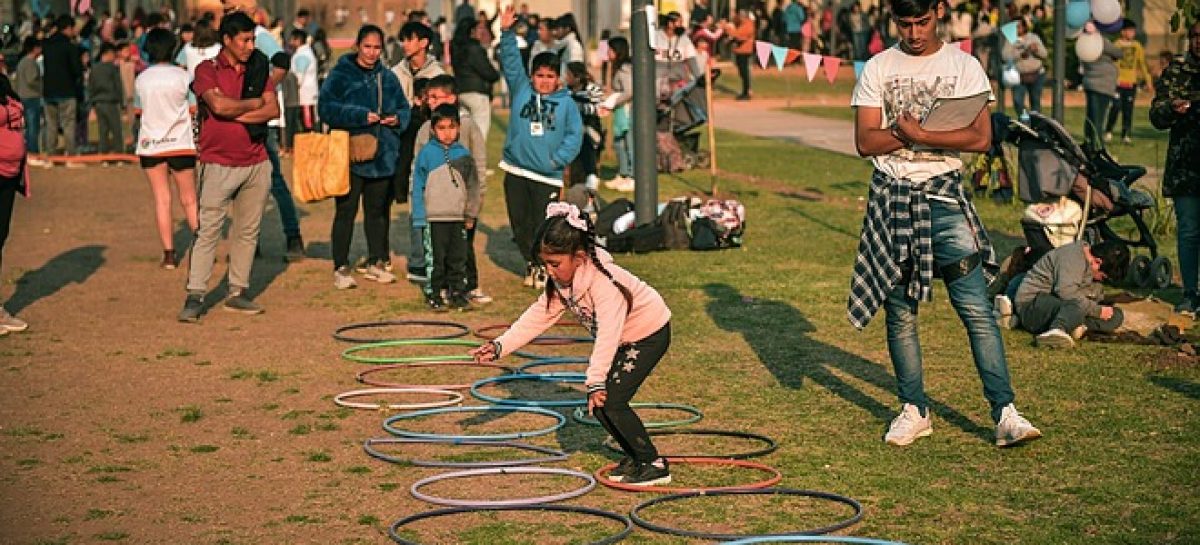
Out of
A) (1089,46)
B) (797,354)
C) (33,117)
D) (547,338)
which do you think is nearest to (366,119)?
(547,338)

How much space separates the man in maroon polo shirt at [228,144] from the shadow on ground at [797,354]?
327 cm

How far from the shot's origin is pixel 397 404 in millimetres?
10164

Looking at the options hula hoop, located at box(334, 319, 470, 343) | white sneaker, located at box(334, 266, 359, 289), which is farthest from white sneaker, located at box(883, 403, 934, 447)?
white sneaker, located at box(334, 266, 359, 289)

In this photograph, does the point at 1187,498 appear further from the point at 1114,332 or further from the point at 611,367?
the point at 1114,332

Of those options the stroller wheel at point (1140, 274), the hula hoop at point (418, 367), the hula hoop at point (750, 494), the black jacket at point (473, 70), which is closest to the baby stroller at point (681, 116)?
the black jacket at point (473, 70)

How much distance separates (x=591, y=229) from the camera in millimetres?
8016

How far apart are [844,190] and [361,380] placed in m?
11.5

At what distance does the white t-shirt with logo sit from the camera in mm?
14883

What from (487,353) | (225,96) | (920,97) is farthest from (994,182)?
(487,353)

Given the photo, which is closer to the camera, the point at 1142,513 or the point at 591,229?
the point at 1142,513

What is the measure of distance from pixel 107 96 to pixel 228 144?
16.1 metres

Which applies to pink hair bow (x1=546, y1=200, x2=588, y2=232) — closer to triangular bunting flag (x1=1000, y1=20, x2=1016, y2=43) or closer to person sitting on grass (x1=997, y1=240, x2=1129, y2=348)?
person sitting on grass (x1=997, y1=240, x2=1129, y2=348)

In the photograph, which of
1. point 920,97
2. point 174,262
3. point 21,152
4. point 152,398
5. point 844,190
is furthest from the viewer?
point 844,190

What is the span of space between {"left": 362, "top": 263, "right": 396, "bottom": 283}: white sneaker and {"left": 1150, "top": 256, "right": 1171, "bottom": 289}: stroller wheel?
573cm
